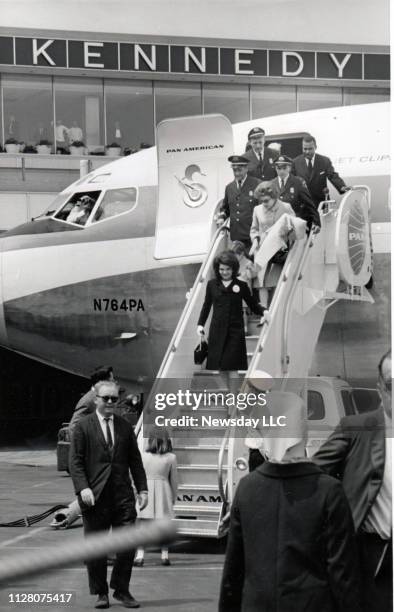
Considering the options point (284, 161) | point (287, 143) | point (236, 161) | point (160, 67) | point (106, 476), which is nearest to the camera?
point (106, 476)

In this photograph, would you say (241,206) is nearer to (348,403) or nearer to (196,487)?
(348,403)

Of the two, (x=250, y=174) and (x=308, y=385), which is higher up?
(x=250, y=174)

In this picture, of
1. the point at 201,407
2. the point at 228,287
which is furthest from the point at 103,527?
the point at 228,287

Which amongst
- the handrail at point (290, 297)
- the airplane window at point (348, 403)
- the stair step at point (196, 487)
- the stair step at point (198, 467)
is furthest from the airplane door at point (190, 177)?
the stair step at point (196, 487)

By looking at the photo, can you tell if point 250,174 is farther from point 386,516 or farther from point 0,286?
point 386,516

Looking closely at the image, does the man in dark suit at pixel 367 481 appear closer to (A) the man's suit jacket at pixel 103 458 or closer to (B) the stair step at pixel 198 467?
(A) the man's suit jacket at pixel 103 458

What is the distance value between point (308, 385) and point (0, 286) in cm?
336

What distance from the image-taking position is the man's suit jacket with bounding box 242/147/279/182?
7.58 m

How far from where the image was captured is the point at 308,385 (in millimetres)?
7512

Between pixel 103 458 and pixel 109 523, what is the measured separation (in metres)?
0.37

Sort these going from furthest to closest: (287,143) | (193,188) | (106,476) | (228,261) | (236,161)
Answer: (287,143) → (193,188) → (236,161) → (228,261) → (106,476)

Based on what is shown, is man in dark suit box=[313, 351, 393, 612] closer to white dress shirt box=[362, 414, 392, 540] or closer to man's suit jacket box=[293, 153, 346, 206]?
white dress shirt box=[362, 414, 392, 540]

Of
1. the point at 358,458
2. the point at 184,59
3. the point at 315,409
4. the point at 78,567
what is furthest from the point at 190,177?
the point at 358,458

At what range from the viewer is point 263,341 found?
267 inches
